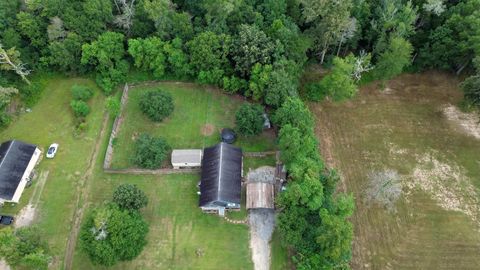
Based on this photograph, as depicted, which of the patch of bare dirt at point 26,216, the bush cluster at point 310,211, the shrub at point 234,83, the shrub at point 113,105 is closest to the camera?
the bush cluster at point 310,211

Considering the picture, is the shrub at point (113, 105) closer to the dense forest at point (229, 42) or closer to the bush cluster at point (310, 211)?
the dense forest at point (229, 42)

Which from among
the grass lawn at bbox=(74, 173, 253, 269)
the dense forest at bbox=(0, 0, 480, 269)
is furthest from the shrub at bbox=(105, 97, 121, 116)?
the grass lawn at bbox=(74, 173, 253, 269)

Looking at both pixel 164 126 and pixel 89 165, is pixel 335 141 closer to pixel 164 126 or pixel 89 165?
pixel 164 126

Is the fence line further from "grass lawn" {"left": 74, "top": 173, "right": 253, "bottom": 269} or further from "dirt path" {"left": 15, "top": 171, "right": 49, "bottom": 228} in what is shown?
"dirt path" {"left": 15, "top": 171, "right": 49, "bottom": 228}

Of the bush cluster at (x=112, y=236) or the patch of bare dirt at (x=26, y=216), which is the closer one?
the bush cluster at (x=112, y=236)

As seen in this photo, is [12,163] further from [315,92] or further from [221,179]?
[315,92]

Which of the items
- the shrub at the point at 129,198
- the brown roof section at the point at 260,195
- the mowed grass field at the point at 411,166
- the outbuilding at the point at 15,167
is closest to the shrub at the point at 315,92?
the mowed grass field at the point at 411,166
